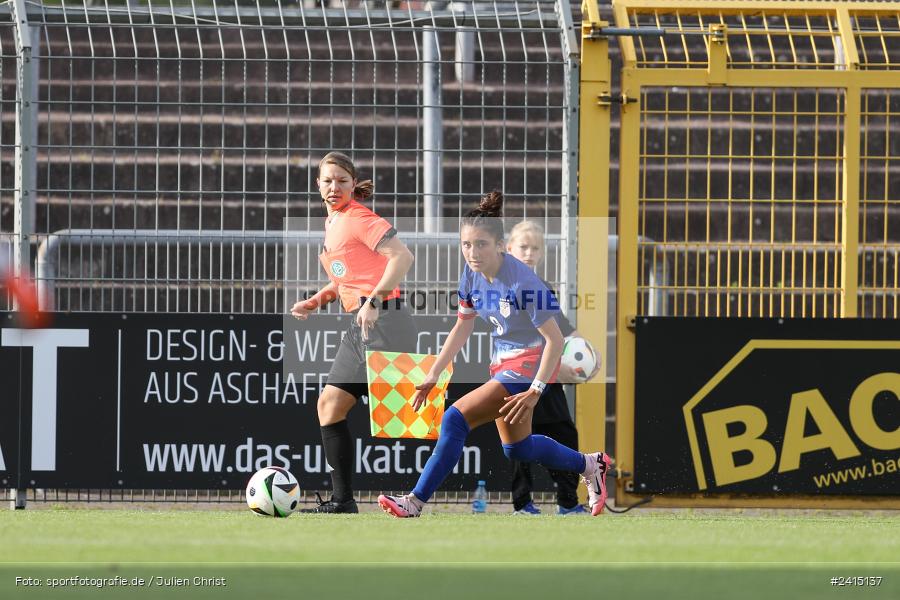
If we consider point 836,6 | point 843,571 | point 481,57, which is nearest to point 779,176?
point 836,6

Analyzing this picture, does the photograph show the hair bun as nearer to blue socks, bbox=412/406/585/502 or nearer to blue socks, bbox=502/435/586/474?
blue socks, bbox=412/406/585/502

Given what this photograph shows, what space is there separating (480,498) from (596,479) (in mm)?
848

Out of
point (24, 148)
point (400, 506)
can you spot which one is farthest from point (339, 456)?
point (24, 148)

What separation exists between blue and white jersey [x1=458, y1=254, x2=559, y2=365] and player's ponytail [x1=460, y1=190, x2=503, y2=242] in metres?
0.14

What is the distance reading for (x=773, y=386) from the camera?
867 centimetres

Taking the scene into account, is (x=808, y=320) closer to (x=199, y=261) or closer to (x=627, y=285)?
(x=627, y=285)

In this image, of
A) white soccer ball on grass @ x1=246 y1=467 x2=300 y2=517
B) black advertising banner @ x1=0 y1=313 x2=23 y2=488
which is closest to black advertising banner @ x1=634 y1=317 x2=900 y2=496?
white soccer ball on grass @ x1=246 y1=467 x2=300 y2=517

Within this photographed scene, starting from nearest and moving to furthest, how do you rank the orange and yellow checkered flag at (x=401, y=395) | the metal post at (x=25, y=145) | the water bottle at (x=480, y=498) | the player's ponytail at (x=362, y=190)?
the orange and yellow checkered flag at (x=401, y=395) → the player's ponytail at (x=362, y=190) → the water bottle at (x=480, y=498) → the metal post at (x=25, y=145)

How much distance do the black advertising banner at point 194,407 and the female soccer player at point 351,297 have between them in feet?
0.71

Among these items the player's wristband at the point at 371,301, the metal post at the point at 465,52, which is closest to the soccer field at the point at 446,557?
the player's wristband at the point at 371,301

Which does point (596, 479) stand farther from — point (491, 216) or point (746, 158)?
point (746, 158)

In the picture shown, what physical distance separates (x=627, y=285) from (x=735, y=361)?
73 centimetres

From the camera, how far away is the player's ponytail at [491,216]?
312 inches

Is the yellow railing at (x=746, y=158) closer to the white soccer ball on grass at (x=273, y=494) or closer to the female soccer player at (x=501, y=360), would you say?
the female soccer player at (x=501, y=360)
